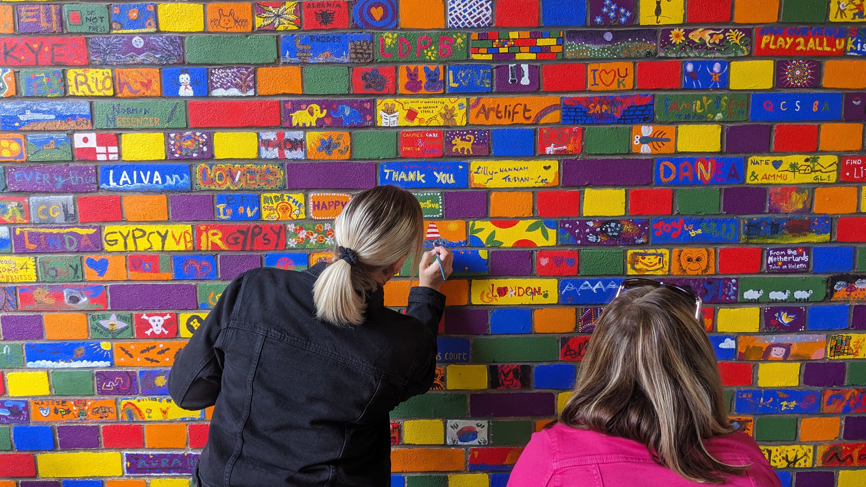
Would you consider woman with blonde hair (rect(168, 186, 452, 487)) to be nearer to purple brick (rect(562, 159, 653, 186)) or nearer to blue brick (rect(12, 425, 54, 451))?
purple brick (rect(562, 159, 653, 186))

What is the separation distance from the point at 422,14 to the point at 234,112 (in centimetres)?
87

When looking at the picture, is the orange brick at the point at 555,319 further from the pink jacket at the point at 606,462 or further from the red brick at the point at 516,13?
the red brick at the point at 516,13

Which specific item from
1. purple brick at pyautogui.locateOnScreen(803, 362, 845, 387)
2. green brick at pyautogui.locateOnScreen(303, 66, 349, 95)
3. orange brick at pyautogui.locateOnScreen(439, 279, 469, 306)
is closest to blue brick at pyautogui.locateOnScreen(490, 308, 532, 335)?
orange brick at pyautogui.locateOnScreen(439, 279, 469, 306)

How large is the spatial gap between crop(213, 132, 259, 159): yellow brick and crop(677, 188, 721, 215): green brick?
5.90 ft

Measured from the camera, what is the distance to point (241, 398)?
1567mm

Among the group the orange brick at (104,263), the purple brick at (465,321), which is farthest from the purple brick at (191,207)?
the purple brick at (465,321)

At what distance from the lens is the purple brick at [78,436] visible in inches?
86.4

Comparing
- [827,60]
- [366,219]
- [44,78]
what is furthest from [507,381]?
[44,78]

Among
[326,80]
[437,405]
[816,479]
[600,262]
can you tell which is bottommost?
[816,479]

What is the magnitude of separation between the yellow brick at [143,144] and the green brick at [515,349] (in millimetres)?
1566

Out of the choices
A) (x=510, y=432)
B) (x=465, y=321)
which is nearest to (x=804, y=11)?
(x=465, y=321)

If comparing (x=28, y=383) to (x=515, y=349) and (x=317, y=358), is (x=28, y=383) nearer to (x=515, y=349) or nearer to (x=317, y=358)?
(x=317, y=358)

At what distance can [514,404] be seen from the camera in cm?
219

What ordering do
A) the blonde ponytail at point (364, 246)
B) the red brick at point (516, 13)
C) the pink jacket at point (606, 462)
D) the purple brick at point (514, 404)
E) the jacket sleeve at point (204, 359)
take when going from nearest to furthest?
1. the pink jacket at point (606, 462)
2. the blonde ponytail at point (364, 246)
3. the jacket sleeve at point (204, 359)
4. the red brick at point (516, 13)
5. the purple brick at point (514, 404)
